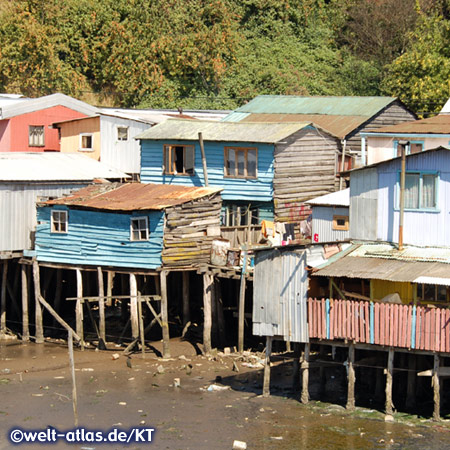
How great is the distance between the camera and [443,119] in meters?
39.8

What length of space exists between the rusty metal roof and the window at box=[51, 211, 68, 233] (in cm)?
1128

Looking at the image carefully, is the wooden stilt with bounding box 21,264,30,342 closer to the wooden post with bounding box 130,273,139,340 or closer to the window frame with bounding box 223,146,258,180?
the wooden post with bounding box 130,273,139,340

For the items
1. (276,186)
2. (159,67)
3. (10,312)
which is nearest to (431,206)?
(276,186)

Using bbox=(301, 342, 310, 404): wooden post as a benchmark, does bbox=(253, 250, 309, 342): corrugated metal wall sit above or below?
above

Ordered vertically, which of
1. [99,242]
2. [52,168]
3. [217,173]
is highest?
[52,168]

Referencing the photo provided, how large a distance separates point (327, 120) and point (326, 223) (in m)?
9.32

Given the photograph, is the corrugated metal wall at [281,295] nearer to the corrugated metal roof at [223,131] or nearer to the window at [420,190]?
the window at [420,190]

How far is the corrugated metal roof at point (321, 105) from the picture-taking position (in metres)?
44.6

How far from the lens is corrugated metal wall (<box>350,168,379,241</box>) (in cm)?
2969

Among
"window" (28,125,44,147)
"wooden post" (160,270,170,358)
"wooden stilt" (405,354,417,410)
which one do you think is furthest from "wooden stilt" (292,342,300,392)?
"window" (28,125,44,147)

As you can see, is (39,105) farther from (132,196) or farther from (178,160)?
(132,196)

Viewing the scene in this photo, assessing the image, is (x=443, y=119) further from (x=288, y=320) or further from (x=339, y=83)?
(x=339, y=83)

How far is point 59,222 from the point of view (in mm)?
36969

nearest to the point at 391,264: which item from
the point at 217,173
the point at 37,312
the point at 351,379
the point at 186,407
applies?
the point at 351,379
